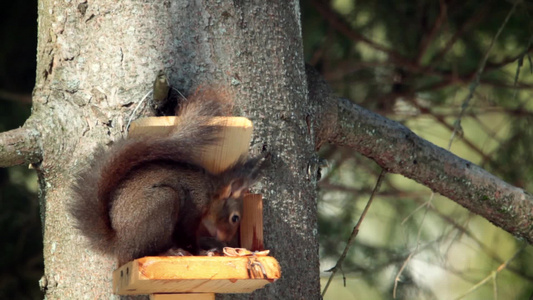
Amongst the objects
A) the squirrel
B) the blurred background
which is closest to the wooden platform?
the squirrel

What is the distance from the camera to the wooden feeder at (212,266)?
117cm

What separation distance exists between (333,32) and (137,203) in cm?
141

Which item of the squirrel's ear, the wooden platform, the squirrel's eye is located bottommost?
the wooden platform

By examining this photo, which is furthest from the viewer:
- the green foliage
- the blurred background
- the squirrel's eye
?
the green foliage

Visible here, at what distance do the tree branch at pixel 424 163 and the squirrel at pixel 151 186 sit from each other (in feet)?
1.19

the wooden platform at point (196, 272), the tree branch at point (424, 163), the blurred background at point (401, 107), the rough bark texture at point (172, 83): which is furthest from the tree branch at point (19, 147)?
the blurred background at point (401, 107)

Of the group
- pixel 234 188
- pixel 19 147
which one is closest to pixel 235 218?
pixel 234 188

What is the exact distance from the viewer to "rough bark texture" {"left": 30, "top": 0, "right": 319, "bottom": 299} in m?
1.36

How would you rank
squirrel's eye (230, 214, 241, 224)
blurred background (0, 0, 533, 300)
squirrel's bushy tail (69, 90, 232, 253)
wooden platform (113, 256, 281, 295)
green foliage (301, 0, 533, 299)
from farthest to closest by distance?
green foliage (301, 0, 533, 299) → blurred background (0, 0, 533, 300) → squirrel's eye (230, 214, 241, 224) → squirrel's bushy tail (69, 90, 232, 253) → wooden platform (113, 256, 281, 295)

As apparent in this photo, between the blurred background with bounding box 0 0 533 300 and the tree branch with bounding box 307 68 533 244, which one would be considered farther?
the blurred background with bounding box 0 0 533 300

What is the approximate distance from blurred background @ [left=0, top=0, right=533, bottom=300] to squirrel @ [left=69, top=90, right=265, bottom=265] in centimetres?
112

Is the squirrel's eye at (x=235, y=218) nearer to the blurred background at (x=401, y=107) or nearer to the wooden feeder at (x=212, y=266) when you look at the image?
the wooden feeder at (x=212, y=266)

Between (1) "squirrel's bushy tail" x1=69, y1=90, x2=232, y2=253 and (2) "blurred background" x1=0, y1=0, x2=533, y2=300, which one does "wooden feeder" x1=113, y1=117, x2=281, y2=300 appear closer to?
(1) "squirrel's bushy tail" x1=69, y1=90, x2=232, y2=253

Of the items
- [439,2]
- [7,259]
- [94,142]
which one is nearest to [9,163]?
[94,142]
